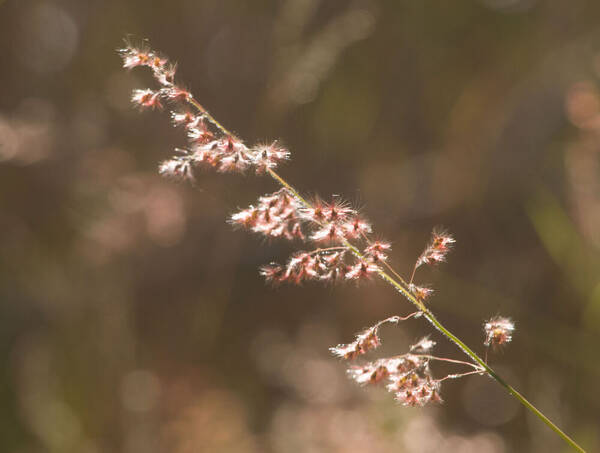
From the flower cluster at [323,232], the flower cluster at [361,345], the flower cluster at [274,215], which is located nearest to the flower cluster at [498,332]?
the flower cluster at [323,232]

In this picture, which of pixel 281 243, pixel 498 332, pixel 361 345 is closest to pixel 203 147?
pixel 361 345

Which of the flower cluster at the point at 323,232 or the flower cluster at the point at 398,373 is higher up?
the flower cluster at the point at 323,232

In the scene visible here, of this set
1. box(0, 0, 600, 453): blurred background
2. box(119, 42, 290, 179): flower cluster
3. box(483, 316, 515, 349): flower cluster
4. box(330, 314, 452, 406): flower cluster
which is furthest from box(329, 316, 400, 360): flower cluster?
box(0, 0, 600, 453): blurred background

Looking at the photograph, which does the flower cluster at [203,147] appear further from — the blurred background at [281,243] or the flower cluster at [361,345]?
the blurred background at [281,243]

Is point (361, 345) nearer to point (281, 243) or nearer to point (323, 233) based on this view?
point (323, 233)

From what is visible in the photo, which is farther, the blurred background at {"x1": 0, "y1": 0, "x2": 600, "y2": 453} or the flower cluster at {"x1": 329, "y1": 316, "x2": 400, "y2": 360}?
the blurred background at {"x1": 0, "y1": 0, "x2": 600, "y2": 453}

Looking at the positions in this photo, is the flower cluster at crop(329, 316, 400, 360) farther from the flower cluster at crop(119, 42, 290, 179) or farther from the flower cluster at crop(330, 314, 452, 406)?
the flower cluster at crop(119, 42, 290, 179)

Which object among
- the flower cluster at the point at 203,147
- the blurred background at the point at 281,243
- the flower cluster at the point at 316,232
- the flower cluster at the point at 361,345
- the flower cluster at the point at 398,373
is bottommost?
the flower cluster at the point at 398,373

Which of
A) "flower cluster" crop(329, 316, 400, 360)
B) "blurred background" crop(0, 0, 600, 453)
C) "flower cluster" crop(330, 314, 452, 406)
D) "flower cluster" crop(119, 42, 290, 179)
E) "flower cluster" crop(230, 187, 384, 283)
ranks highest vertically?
"blurred background" crop(0, 0, 600, 453)

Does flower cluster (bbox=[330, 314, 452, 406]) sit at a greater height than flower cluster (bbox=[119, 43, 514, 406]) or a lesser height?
lesser
